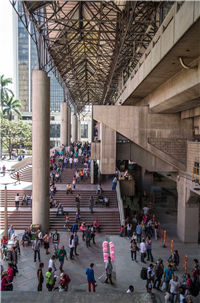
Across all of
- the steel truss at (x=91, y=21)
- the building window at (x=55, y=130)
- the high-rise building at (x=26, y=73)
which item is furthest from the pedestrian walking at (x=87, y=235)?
the high-rise building at (x=26, y=73)

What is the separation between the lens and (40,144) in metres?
16.8

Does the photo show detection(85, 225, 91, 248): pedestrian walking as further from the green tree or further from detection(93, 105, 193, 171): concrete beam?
the green tree

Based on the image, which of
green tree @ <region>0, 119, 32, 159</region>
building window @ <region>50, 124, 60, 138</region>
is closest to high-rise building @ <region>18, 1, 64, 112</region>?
building window @ <region>50, 124, 60, 138</region>

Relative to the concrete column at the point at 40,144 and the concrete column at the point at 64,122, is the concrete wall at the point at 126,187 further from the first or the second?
the concrete column at the point at 64,122

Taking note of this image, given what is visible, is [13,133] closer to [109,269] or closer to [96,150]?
[96,150]

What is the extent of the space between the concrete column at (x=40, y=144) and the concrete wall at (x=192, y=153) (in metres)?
8.52

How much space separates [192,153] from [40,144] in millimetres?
8944

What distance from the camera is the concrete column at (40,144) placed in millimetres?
16641

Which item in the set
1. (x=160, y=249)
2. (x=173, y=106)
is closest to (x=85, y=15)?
(x=173, y=106)

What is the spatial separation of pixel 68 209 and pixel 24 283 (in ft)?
31.5

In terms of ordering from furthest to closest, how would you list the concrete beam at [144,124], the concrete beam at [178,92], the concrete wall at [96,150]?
the concrete wall at [96,150]
the concrete beam at [144,124]
the concrete beam at [178,92]

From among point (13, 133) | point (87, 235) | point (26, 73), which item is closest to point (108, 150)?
point (87, 235)

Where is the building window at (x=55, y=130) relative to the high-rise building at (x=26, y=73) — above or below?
below

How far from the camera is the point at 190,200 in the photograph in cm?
1605
